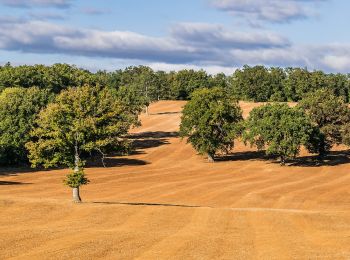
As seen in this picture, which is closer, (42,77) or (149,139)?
(42,77)

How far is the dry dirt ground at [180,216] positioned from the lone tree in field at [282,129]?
461cm

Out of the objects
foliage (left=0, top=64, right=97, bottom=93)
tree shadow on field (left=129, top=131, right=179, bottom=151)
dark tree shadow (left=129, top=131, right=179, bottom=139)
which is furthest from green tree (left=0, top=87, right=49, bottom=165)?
dark tree shadow (left=129, top=131, right=179, bottom=139)

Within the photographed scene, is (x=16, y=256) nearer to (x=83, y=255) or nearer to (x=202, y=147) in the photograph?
(x=83, y=255)

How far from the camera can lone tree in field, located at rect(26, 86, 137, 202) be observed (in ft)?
187

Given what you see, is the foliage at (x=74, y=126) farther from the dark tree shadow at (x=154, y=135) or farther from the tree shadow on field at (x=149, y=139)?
the dark tree shadow at (x=154, y=135)

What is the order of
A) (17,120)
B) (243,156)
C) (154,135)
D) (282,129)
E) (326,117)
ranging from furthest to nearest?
(154,135) → (243,156) → (326,117) → (282,129) → (17,120)

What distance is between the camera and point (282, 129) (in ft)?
361

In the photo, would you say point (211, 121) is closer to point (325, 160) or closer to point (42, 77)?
point (325, 160)

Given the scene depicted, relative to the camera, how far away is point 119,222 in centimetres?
4788

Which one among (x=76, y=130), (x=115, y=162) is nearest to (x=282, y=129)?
(x=115, y=162)

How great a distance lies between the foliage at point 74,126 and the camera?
5712cm

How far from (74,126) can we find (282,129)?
61051 millimetres

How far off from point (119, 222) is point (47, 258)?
1515 centimetres

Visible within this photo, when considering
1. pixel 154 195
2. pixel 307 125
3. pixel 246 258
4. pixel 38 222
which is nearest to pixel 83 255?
pixel 246 258
